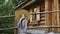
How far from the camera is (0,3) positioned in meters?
18.0

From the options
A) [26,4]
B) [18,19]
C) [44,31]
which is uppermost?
[26,4]

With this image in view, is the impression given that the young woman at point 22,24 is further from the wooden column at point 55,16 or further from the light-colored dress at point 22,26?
the wooden column at point 55,16

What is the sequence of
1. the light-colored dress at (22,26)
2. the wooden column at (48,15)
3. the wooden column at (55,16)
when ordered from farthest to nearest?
1. the wooden column at (48,15)
2. the wooden column at (55,16)
3. the light-colored dress at (22,26)

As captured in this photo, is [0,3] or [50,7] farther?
[0,3]

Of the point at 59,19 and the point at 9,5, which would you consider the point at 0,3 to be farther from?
the point at 59,19

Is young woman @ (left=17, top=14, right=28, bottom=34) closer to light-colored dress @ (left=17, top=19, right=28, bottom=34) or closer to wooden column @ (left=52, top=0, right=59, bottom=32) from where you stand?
light-colored dress @ (left=17, top=19, right=28, bottom=34)

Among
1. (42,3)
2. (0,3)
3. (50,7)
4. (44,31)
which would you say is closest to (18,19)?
(44,31)

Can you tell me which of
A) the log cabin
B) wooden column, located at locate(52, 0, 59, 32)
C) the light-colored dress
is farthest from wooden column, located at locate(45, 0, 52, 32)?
the light-colored dress

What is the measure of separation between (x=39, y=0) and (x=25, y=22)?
2.33 metres

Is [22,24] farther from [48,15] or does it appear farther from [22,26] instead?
[48,15]

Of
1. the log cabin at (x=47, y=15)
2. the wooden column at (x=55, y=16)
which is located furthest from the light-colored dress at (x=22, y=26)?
the wooden column at (x=55, y=16)

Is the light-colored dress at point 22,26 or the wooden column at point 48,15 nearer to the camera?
the light-colored dress at point 22,26

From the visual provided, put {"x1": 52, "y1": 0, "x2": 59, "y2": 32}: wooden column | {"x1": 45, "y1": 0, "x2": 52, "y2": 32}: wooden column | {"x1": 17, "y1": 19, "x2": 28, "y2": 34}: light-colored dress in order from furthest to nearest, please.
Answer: {"x1": 45, "y1": 0, "x2": 52, "y2": 32}: wooden column → {"x1": 52, "y1": 0, "x2": 59, "y2": 32}: wooden column → {"x1": 17, "y1": 19, "x2": 28, "y2": 34}: light-colored dress

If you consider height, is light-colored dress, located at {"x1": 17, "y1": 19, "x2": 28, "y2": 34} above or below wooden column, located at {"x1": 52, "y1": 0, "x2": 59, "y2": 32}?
below
